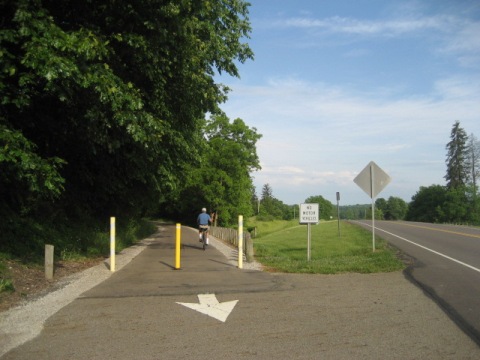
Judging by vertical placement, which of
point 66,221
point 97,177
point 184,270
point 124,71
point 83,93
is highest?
point 124,71

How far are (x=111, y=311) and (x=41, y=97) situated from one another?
5966 mm

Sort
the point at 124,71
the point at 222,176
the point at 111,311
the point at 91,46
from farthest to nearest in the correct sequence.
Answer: the point at 222,176
the point at 124,71
the point at 91,46
the point at 111,311

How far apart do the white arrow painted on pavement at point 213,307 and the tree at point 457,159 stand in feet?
314

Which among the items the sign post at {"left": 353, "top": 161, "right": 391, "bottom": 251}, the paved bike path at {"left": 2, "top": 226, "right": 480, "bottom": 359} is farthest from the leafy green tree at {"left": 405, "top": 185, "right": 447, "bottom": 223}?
the paved bike path at {"left": 2, "top": 226, "right": 480, "bottom": 359}

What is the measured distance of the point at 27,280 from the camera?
9.28m

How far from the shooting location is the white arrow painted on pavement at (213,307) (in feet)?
21.9

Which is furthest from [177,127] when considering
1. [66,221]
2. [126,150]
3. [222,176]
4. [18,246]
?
[222,176]

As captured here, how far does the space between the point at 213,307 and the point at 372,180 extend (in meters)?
9.21

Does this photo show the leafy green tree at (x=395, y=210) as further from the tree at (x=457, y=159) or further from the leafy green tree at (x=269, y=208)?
the tree at (x=457, y=159)

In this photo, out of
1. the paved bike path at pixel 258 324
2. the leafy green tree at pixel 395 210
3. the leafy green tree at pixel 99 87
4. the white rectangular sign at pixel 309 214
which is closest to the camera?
the paved bike path at pixel 258 324

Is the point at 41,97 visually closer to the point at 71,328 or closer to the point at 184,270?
the point at 184,270

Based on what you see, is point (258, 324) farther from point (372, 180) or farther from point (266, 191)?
point (266, 191)

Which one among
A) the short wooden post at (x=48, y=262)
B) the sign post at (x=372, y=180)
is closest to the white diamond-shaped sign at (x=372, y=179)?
the sign post at (x=372, y=180)

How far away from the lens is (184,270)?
464 inches
